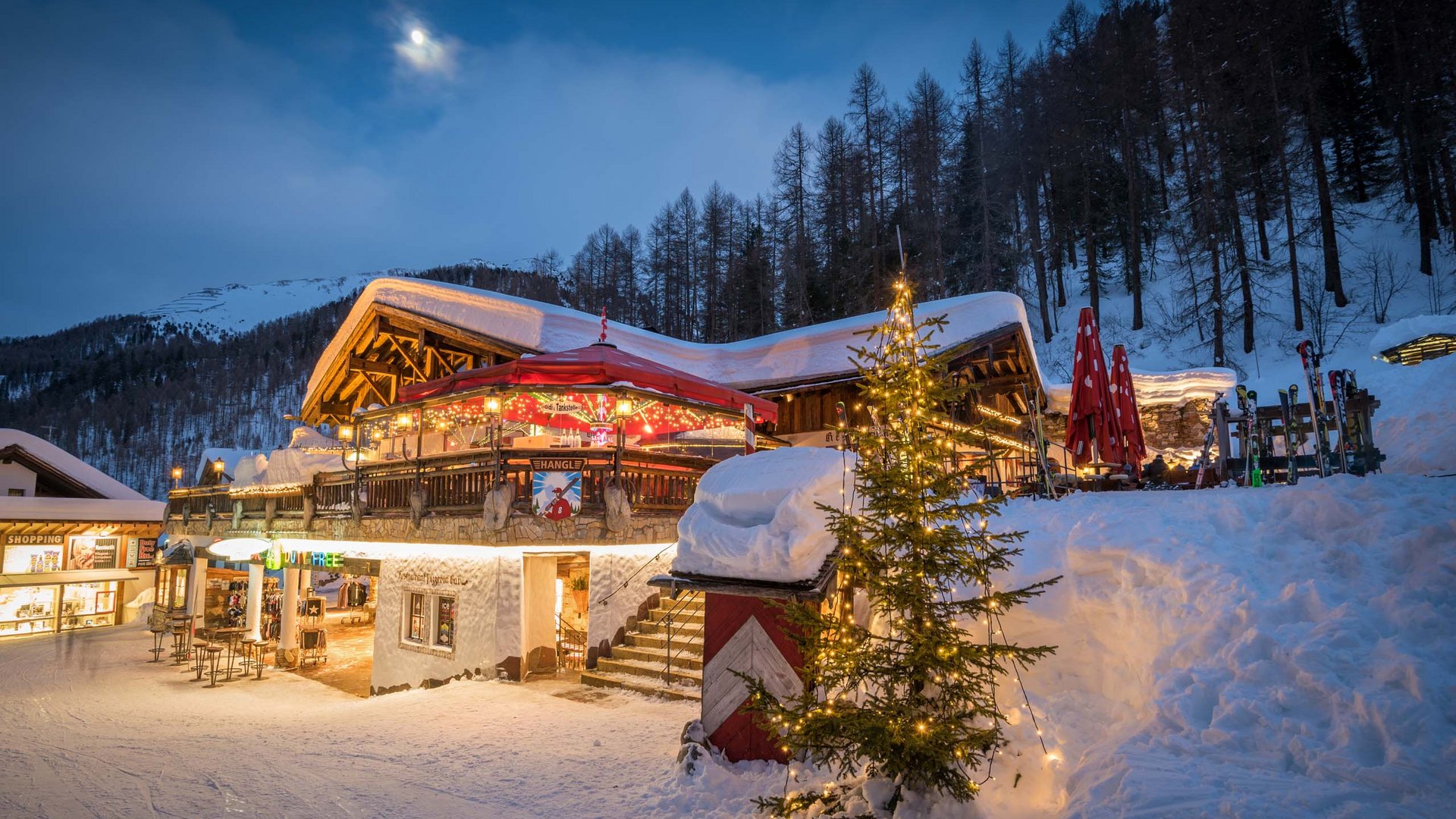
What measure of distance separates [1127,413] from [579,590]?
46.8ft

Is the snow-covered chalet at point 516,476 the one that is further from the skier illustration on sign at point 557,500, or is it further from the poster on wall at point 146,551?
the poster on wall at point 146,551

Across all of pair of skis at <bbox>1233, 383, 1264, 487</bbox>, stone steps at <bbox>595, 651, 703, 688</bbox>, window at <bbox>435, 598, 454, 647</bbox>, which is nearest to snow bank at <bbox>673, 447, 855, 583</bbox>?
stone steps at <bbox>595, 651, 703, 688</bbox>

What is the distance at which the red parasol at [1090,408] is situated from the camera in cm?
1091

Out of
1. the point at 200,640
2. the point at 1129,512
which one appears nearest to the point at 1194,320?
the point at 1129,512

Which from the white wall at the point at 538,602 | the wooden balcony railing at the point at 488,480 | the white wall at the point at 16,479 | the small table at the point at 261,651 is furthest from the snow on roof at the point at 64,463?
the white wall at the point at 538,602

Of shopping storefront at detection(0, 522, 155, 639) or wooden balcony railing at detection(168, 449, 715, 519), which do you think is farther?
shopping storefront at detection(0, 522, 155, 639)

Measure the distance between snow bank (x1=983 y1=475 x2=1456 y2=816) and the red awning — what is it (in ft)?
22.0

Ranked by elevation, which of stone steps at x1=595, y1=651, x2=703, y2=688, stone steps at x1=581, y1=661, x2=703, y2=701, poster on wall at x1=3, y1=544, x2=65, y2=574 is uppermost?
poster on wall at x1=3, y1=544, x2=65, y2=574

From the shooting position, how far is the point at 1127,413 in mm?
11398

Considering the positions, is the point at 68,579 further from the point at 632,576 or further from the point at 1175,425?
the point at 1175,425

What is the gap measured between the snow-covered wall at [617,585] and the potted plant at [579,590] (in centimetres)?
636

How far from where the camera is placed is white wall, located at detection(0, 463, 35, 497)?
25938mm

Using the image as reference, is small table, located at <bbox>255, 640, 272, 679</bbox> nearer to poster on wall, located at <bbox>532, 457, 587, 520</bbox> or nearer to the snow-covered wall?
the snow-covered wall

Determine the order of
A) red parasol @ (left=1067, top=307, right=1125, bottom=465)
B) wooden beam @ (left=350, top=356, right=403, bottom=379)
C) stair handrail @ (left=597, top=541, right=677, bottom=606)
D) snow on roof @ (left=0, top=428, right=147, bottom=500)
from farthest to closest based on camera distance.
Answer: snow on roof @ (left=0, top=428, right=147, bottom=500) → wooden beam @ (left=350, top=356, right=403, bottom=379) → stair handrail @ (left=597, top=541, right=677, bottom=606) → red parasol @ (left=1067, top=307, right=1125, bottom=465)
